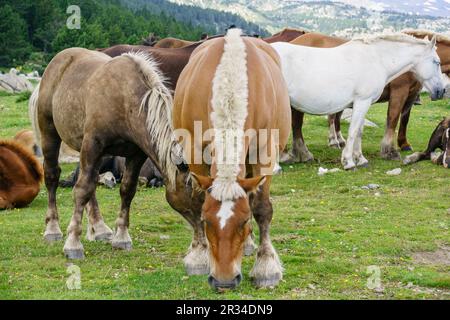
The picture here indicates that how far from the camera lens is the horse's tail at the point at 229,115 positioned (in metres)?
5.69

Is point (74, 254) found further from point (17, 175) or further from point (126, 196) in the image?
point (17, 175)

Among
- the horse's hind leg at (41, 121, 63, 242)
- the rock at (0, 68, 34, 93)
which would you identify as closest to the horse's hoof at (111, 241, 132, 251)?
the horse's hind leg at (41, 121, 63, 242)

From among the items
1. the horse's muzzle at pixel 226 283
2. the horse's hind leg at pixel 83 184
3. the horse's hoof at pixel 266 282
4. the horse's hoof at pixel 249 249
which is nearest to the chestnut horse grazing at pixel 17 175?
the horse's hind leg at pixel 83 184

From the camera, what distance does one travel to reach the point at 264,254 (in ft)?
22.1

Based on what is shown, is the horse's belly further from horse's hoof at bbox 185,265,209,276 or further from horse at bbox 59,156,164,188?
horse at bbox 59,156,164,188

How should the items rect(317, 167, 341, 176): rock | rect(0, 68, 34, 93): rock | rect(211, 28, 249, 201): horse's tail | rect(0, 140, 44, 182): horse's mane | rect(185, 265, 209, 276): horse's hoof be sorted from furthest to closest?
rect(0, 68, 34, 93): rock → rect(317, 167, 341, 176): rock → rect(0, 140, 44, 182): horse's mane → rect(185, 265, 209, 276): horse's hoof → rect(211, 28, 249, 201): horse's tail

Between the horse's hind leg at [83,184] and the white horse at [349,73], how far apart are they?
674 centimetres

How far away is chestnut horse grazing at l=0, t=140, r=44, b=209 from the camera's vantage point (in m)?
11.1

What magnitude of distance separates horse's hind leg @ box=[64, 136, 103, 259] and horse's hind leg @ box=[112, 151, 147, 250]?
601 mm

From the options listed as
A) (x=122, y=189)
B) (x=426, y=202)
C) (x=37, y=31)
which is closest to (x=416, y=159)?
(x=426, y=202)

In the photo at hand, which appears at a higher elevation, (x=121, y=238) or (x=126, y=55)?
(x=126, y=55)

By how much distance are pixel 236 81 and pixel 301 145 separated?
8.80 metres
